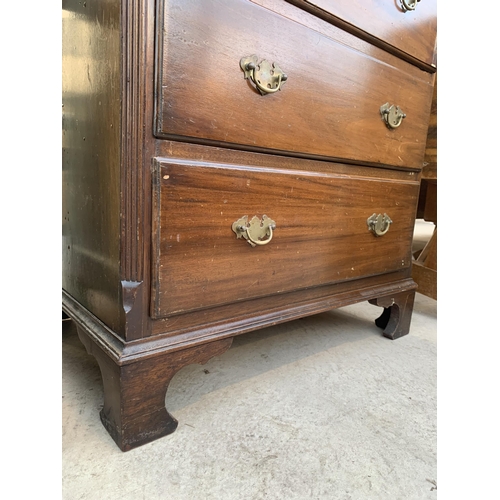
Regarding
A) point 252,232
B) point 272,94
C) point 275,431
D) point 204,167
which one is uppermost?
point 272,94

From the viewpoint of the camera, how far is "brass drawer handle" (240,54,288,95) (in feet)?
2.23

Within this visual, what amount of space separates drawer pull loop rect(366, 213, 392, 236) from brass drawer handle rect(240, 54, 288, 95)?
478 mm

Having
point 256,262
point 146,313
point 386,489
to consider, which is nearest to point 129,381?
point 146,313

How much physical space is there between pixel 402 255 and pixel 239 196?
2.31ft

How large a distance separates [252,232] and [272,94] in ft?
0.91

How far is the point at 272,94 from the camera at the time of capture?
73 centimetres

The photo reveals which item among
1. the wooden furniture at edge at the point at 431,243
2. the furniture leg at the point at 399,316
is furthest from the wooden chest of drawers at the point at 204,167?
the wooden furniture at edge at the point at 431,243

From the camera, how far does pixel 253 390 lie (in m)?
0.88

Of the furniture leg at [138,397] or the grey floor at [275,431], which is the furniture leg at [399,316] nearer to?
the grey floor at [275,431]

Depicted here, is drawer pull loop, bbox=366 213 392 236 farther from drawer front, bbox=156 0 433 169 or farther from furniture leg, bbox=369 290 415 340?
furniture leg, bbox=369 290 415 340

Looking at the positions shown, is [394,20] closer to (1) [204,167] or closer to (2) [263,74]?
(2) [263,74]

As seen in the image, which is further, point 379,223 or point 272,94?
point 379,223

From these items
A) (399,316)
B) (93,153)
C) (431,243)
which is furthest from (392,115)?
(431,243)

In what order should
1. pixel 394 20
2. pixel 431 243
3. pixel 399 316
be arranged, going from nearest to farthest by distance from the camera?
pixel 394 20 → pixel 399 316 → pixel 431 243
